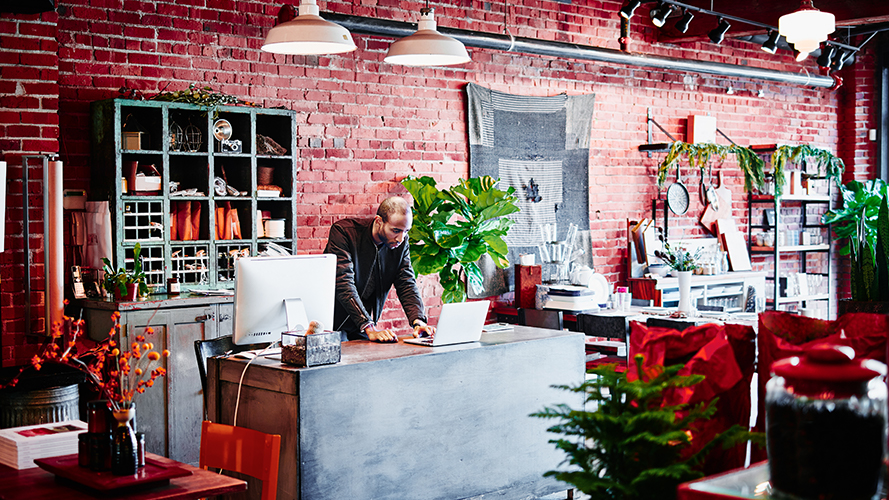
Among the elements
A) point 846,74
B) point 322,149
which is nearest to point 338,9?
point 322,149

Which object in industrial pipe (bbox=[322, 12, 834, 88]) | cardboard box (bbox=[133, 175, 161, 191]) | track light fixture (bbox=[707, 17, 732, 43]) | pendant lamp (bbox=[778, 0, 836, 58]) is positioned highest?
track light fixture (bbox=[707, 17, 732, 43])

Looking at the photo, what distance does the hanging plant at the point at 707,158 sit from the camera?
823 centimetres

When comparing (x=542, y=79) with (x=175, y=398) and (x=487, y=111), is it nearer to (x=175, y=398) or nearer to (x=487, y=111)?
(x=487, y=111)

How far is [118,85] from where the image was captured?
5.51 meters

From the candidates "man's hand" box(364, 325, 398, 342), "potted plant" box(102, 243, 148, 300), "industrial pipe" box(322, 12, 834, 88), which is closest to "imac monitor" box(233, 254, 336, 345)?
"man's hand" box(364, 325, 398, 342)

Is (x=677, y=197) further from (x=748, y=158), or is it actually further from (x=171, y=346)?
(x=171, y=346)

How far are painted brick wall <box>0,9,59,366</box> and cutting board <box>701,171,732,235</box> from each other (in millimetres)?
6486

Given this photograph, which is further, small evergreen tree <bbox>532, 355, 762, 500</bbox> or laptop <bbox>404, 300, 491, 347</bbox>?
laptop <bbox>404, 300, 491, 347</bbox>

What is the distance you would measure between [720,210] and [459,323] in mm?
5900

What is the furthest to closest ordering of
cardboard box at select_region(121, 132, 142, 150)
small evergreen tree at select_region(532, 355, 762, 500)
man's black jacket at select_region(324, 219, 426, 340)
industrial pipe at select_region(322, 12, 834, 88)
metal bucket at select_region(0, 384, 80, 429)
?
industrial pipe at select_region(322, 12, 834, 88) → cardboard box at select_region(121, 132, 142, 150) → man's black jacket at select_region(324, 219, 426, 340) → metal bucket at select_region(0, 384, 80, 429) → small evergreen tree at select_region(532, 355, 762, 500)

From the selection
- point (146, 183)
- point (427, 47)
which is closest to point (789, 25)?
point (427, 47)

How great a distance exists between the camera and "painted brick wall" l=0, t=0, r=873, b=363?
18.1 feet

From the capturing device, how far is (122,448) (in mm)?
2541

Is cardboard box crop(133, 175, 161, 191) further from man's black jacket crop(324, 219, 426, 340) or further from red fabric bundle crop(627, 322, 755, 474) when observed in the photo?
red fabric bundle crop(627, 322, 755, 474)
